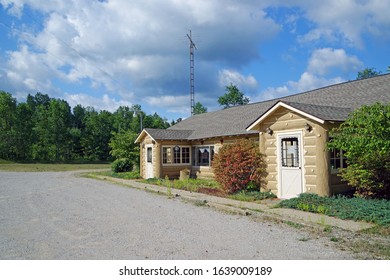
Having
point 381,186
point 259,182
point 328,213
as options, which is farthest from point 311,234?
point 259,182

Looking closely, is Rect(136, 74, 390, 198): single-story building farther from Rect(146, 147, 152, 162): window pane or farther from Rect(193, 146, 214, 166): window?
Rect(146, 147, 152, 162): window pane

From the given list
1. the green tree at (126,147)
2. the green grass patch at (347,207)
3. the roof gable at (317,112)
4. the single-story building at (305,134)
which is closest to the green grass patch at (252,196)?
the single-story building at (305,134)

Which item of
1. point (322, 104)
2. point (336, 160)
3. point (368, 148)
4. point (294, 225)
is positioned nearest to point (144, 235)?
point (294, 225)

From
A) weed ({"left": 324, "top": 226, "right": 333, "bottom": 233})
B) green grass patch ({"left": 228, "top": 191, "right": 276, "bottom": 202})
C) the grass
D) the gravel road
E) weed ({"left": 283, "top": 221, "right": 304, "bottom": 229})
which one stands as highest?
the grass

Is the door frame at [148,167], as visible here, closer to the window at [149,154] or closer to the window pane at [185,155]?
the window at [149,154]

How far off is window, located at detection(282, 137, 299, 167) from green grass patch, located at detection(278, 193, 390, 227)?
1792 millimetres

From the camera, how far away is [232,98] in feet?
155

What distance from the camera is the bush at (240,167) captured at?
13.0 metres

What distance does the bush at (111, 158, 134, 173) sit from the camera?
27.0 m

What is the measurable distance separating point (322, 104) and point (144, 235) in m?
11.6

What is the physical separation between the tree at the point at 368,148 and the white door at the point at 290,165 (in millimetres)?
1437

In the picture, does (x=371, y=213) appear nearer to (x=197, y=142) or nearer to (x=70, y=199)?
(x=70, y=199)

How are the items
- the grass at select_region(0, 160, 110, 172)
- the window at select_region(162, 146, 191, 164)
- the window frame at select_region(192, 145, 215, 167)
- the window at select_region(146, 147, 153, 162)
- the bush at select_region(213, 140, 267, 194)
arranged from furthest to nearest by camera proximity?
the grass at select_region(0, 160, 110, 172), the window at select_region(146, 147, 153, 162), the window at select_region(162, 146, 191, 164), the window frame at select_region(192, 145, 215, 167), the bush at select_region(213, 140, 267, 194)

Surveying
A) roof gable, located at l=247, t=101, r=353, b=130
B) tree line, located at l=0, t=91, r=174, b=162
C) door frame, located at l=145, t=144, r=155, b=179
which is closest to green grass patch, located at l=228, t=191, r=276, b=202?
roof gable, located at l=247, t=101, r=353, b=130
